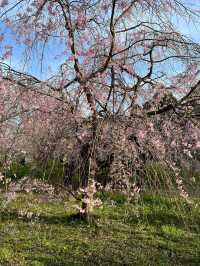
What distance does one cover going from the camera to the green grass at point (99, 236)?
5.99 m

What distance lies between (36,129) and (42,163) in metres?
0.40

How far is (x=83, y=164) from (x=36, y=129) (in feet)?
2.35

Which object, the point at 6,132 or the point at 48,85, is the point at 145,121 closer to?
the point at 48,85

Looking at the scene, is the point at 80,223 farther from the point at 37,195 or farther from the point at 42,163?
the point at 42,163

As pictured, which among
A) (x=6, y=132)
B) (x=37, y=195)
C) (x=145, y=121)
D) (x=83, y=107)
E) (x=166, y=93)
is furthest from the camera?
(x=37, y=195)

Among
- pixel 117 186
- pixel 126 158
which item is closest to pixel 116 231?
pixel 117 186

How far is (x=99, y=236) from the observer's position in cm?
708

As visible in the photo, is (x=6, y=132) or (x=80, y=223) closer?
Answer: (x=6, y=132)

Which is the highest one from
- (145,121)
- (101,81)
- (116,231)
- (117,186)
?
(101,81)

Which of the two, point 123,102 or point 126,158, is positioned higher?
point 123,102

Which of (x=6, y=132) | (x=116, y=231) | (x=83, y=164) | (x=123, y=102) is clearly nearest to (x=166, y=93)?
(x=123, y=102)

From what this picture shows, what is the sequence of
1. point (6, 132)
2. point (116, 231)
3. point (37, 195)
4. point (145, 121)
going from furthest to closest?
1. point (37, 195)
2. point (116, 231)
3. point (6, 132)
4. point (145, 121)

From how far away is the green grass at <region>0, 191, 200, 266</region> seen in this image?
5988 millimetres

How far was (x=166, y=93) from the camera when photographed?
5.61 m
